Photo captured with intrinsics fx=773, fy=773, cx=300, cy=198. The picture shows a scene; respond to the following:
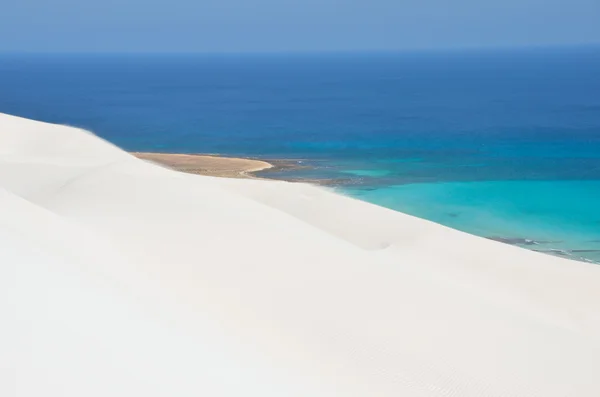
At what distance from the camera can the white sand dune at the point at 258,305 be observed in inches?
313

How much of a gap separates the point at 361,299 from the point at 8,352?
6.21m

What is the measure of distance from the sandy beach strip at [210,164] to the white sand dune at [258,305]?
13243 millimetres

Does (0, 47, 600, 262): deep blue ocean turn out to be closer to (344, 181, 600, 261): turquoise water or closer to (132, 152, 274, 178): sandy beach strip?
(344, 181, 600, 261): turquoise water

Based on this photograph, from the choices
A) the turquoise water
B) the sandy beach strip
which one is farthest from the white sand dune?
the sandy beach strip

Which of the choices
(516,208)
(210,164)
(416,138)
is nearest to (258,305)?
(516,208)

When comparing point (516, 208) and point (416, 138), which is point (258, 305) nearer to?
point (516, 208)

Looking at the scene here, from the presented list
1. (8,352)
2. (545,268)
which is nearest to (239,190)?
(545,268)

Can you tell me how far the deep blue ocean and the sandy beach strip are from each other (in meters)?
1.74

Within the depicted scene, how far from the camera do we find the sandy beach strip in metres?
32.1

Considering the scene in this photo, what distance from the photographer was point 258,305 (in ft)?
37.4

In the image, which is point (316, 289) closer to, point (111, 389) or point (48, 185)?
point (111, 389)

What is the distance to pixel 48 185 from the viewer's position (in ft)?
68.7

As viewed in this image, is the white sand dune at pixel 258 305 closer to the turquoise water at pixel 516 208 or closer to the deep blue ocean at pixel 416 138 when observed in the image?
the turquoise water at pixel 516 208

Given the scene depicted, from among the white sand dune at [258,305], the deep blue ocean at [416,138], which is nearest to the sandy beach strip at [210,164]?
the deep blue ocean at [416,138]
